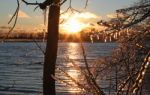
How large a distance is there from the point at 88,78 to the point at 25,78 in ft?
198

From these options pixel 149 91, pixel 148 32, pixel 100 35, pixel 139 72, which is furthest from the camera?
pixel 149 91

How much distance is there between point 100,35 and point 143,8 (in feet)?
2.03

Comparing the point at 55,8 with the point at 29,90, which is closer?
the point at 55,8

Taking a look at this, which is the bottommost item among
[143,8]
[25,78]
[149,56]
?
[25,78]

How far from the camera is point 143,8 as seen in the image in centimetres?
268

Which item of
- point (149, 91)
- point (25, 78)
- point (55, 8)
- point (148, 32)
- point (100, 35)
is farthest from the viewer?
point (25, 78)

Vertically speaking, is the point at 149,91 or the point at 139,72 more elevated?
the point at 139,72

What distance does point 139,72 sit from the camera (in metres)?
2.27

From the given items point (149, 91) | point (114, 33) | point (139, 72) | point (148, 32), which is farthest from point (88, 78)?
point (149, 91)

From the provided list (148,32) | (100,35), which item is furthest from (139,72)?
(100,35)

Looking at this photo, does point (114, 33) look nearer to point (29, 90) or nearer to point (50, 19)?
point (50, 19)

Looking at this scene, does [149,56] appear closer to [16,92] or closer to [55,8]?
[55,8]

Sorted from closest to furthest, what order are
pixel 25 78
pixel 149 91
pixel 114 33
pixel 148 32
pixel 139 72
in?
pixel 139 72 < pixel 148 32 < pixel 114 33 < pixel 149 91 < pixel 25 78

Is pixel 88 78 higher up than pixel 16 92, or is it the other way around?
pixel 88 78
